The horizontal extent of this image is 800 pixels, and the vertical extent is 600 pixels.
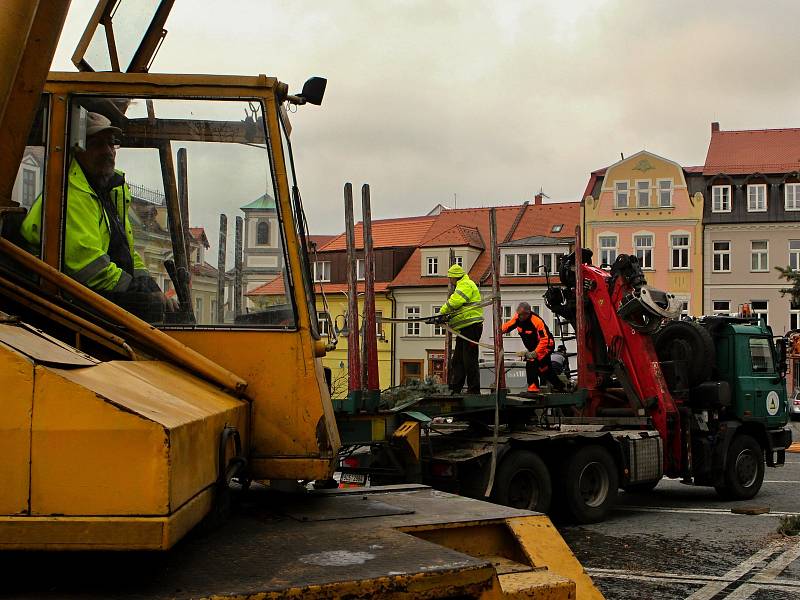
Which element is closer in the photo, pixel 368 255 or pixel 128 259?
pixel 128 259

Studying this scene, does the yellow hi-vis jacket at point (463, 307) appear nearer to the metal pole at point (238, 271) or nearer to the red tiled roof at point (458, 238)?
the metal pole at point (238, 271)

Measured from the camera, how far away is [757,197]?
48156 millimetres

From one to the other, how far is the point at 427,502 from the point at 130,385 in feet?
6.42

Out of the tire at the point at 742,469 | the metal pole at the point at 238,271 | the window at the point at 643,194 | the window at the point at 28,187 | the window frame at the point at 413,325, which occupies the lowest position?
the tire at the point at 742,469

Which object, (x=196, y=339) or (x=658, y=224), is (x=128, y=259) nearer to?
(x=196, y=339)

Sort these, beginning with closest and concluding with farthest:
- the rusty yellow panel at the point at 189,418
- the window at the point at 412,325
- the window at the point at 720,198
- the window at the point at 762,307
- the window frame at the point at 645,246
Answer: the rusty yellow panel at the point at 189,418, the window at the point at 762,307, the window at the point at 720,198, the window frame at the point at 645,246, the window at the point at 412,325

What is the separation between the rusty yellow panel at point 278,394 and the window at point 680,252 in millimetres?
46093

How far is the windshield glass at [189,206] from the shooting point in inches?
161

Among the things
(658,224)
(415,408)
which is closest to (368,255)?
(415,408)

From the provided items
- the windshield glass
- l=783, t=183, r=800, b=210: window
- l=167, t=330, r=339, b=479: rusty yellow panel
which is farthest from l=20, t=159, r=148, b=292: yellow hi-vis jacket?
l=783, t=183, r=800, b=210: window

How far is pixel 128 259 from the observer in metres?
4.08

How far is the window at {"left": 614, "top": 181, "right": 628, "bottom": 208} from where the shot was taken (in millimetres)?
49062

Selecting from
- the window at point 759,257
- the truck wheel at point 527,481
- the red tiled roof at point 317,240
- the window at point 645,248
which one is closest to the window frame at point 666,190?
the window at point 645,248

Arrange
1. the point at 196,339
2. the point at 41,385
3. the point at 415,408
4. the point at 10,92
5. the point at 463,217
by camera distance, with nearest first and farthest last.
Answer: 1. the point at 41,385
2. the point at 10,92
3. the point at 196,339
4. the point at 415,408
5. the point at 463,217
